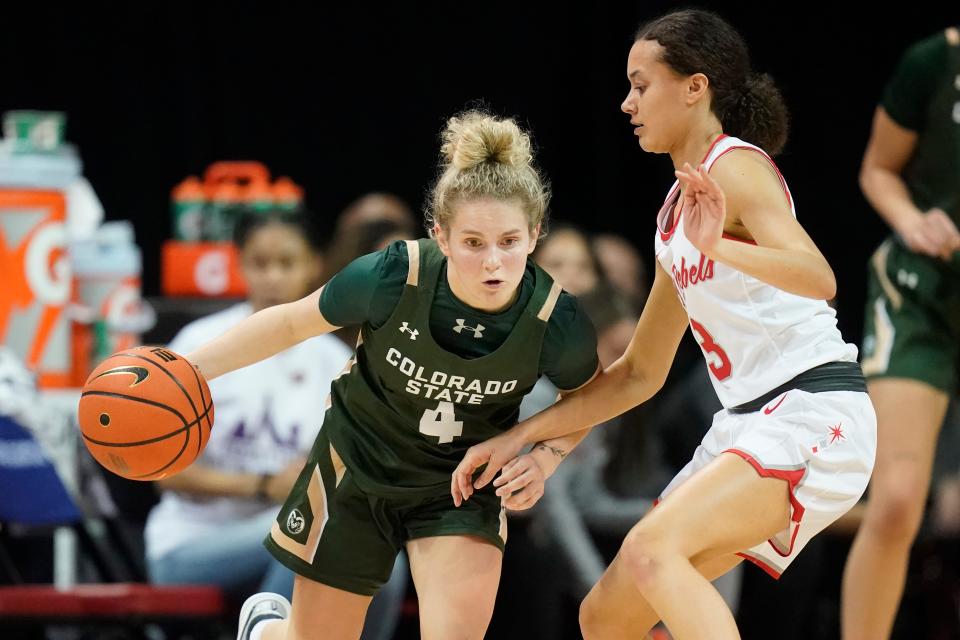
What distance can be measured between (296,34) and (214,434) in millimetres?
2708

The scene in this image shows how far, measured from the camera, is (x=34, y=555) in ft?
19.7

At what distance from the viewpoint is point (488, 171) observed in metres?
3.65

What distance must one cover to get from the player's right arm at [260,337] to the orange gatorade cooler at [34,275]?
83.2 inches

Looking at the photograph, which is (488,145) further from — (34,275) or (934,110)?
(34,275)

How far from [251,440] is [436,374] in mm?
1950

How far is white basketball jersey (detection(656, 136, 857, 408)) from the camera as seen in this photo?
3525mm

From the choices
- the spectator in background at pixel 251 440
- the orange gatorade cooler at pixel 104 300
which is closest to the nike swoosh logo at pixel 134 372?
the spectator in background at pixel 251 440

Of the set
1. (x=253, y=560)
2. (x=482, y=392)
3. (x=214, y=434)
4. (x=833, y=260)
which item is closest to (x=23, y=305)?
(x=214, y=434)

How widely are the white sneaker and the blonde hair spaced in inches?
47.6

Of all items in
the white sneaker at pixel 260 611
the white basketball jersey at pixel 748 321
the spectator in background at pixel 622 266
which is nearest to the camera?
the white basketball jersey at pixel 748 321

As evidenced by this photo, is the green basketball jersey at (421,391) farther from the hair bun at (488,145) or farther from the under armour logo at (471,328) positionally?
the hair bun at (488,145)


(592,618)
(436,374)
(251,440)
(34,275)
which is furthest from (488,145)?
(34,275)

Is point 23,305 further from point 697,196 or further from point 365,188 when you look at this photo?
point 697,196

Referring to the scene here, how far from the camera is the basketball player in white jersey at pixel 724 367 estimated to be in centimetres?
331
